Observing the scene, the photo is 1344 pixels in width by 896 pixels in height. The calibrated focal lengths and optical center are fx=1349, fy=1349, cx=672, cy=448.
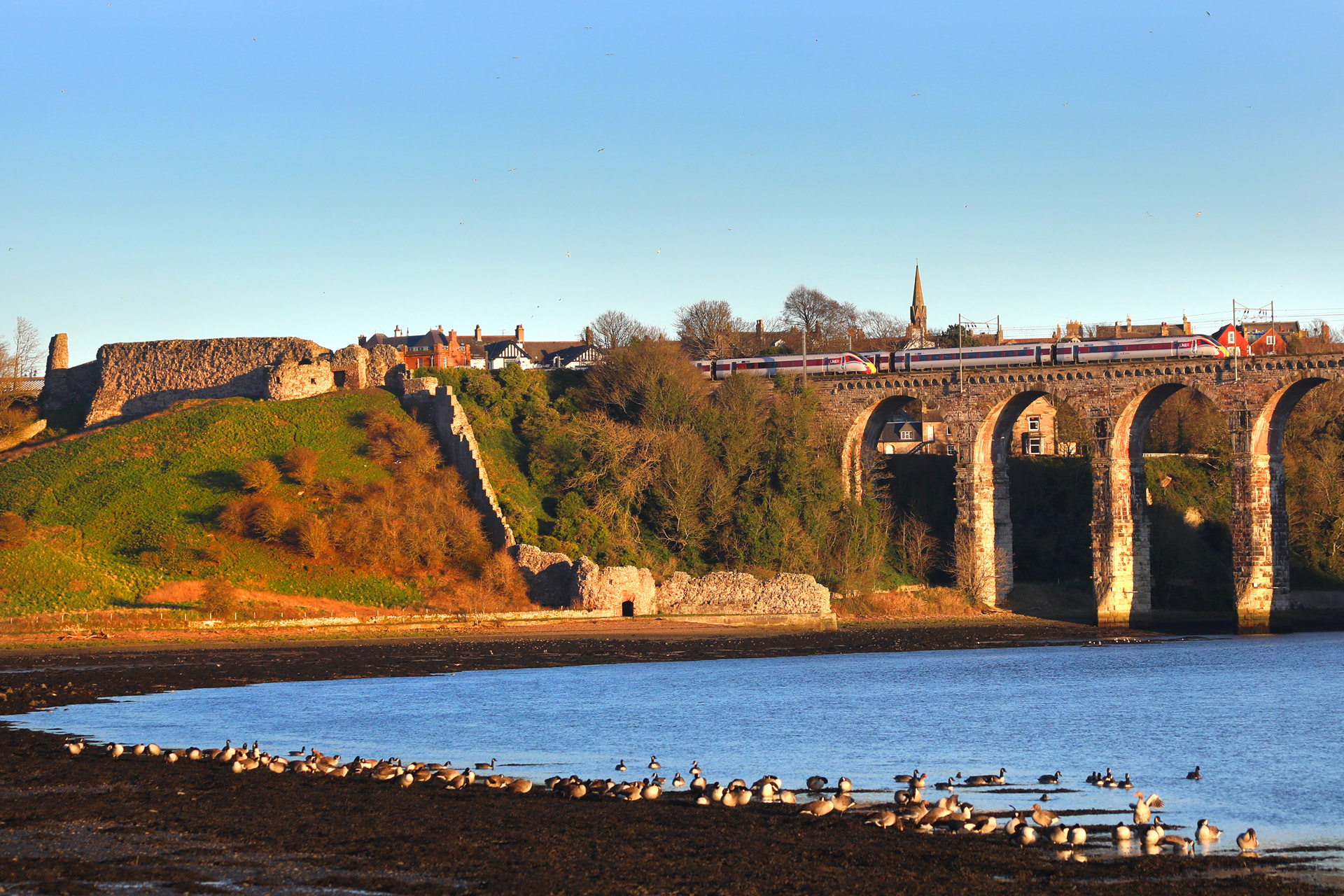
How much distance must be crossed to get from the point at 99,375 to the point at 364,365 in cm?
1366

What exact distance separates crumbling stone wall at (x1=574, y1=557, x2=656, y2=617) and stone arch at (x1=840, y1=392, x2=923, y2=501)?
1429 centimetres

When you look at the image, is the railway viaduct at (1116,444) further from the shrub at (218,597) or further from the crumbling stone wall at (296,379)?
the shrub at (218,597)

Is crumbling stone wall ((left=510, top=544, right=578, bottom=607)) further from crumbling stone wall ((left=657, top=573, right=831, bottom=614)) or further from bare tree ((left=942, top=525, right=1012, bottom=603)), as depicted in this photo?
bare tree ((left=942, top=525, right=1012, bottom=603))

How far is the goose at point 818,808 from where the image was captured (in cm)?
1892

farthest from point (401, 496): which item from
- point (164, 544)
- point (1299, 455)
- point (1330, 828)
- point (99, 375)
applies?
point (1299, 455)

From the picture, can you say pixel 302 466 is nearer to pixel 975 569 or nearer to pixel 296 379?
pixel 296 379

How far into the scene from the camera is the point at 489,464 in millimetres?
58781

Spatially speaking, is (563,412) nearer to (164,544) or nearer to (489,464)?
(489,464)

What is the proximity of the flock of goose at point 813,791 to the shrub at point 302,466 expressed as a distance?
102ft

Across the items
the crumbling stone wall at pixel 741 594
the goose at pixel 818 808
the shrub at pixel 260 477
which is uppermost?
the shrub at pixel 260 477

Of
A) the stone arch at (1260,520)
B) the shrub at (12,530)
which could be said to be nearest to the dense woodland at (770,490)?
the stone arch at (1260,520)

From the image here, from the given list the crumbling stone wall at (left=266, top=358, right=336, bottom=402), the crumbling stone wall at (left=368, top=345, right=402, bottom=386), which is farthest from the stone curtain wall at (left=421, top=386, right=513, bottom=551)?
the crumbling stone wall at (left=266, top=358, right=336, bottom=402)

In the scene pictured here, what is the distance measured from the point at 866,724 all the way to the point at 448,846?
15600 mm

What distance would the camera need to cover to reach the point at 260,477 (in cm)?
5366
